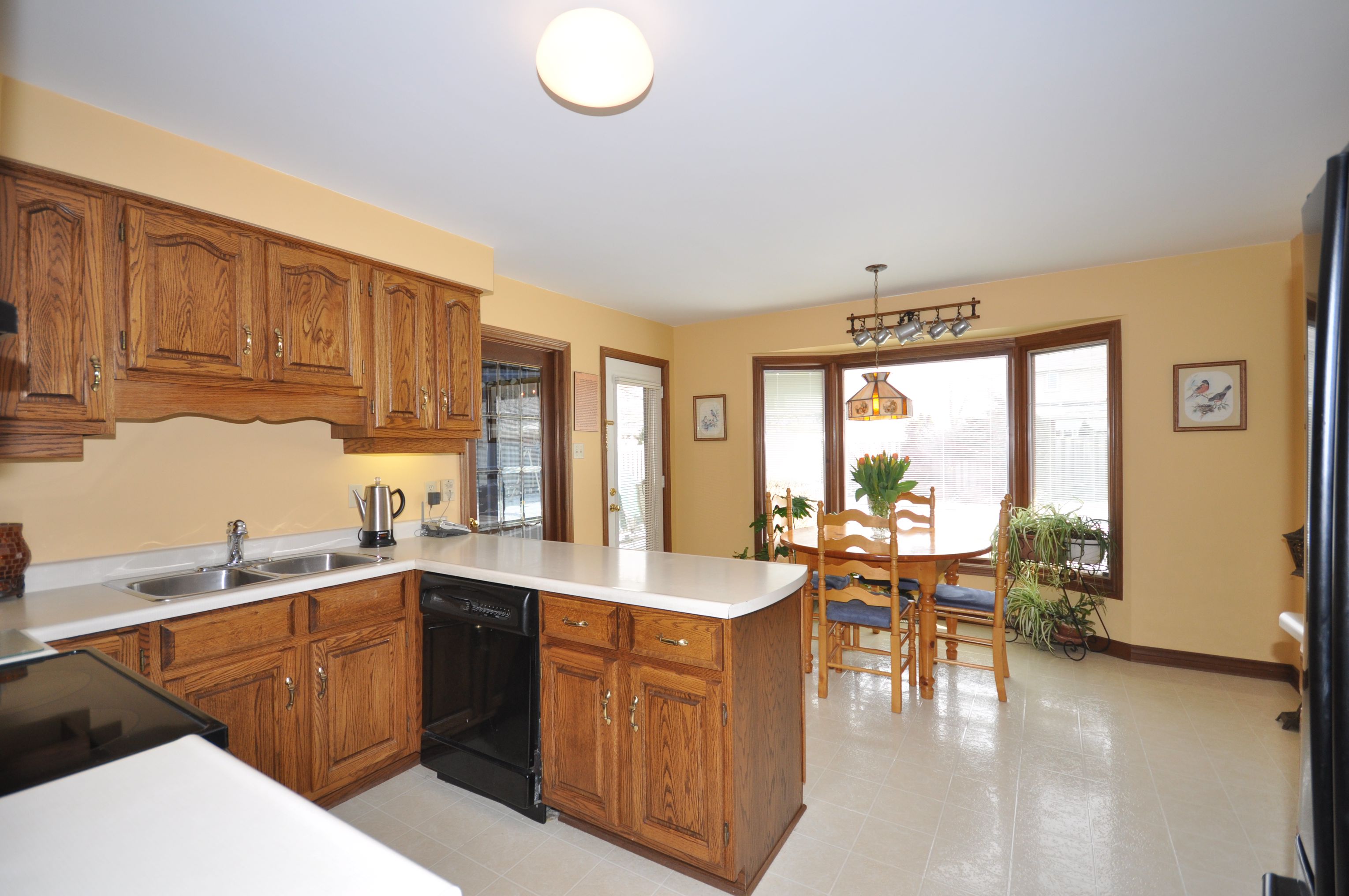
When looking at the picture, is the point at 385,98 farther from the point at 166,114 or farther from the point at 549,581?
the point at 549,581

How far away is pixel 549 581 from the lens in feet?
6.88

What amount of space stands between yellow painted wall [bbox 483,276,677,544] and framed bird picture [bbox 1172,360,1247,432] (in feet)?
12.0

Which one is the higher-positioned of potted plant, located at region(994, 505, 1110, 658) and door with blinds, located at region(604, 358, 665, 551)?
door with blinds, located at region(604, 358, 665, 551)

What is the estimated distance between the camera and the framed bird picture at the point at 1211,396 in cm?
347

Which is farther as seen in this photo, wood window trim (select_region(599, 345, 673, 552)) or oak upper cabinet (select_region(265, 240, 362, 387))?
wood window trim (select_region(599, 345, 673, 552))

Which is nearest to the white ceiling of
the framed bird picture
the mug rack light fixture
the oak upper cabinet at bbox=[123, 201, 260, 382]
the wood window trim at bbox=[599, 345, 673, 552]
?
the oak upper cabinet at bbox=[123, 201, 260, 382]

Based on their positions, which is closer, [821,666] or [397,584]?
[397,584]

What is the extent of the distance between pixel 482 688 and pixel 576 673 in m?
0.47

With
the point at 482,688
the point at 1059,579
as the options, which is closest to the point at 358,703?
the point at 482,688

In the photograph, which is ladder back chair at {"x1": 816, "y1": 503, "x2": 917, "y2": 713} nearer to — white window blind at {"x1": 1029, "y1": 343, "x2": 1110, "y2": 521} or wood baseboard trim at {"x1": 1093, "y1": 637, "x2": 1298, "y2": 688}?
wood baseboard trim at {"x1": 1093, "y1": 637, "x2": 1298, "y2": 688}

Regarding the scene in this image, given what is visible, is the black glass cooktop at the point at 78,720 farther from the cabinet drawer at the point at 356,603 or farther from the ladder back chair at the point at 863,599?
the ladder back chair at the point at 863,599

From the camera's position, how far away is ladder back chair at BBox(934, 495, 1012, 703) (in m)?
3.15

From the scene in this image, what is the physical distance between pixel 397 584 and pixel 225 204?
5.19 ft

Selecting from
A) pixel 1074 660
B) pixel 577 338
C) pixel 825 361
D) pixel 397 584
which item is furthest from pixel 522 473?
pixel 1074 660
